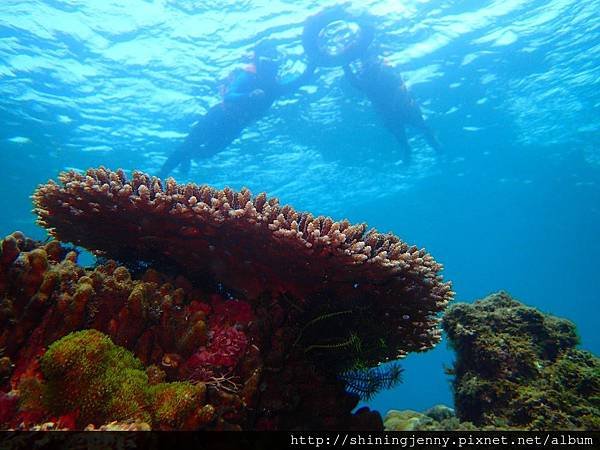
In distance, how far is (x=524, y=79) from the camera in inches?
891

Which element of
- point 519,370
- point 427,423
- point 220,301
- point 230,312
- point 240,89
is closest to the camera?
point 230,312

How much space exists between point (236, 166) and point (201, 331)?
27.9 meters

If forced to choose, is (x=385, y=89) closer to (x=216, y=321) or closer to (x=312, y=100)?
(x=312, y=100)

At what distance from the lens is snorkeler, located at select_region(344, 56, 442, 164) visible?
18.3 meters

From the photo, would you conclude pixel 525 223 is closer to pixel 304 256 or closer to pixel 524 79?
pixel 524 79

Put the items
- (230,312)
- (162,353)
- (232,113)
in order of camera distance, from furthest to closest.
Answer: (232,113), (230,312), (162,353)

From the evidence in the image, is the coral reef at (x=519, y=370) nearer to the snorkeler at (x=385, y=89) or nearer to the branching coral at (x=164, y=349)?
the branching coral at (x=164, y=349)

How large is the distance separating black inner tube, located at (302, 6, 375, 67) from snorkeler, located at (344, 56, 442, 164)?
2.78ft

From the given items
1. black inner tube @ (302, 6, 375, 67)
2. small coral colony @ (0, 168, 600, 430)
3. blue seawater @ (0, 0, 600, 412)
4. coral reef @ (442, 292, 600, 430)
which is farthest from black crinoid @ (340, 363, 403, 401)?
black inner tube @ (302, 6, 375, 67)

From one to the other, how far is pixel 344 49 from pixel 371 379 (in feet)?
57.4

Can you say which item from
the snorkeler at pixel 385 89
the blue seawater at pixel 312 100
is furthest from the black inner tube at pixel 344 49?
the snorkeler at pixel 385 89

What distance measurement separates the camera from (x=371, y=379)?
3.59m

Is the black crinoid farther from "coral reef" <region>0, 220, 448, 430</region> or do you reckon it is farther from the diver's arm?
the diver's arm

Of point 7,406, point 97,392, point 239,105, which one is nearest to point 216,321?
point 97,392
